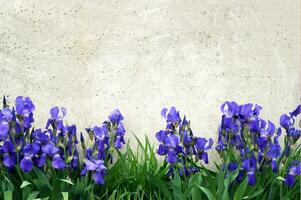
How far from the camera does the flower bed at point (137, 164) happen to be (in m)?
2.83

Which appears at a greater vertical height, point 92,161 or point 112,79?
point 112,79

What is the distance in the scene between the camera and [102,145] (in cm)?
299

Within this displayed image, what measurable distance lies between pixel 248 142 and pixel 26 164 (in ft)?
3.50

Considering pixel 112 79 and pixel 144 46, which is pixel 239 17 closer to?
pixel 144 46

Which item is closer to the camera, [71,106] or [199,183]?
[199,183]

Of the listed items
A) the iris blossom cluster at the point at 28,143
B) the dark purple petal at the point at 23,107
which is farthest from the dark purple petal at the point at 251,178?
the dark purple petal at the point at 23,107

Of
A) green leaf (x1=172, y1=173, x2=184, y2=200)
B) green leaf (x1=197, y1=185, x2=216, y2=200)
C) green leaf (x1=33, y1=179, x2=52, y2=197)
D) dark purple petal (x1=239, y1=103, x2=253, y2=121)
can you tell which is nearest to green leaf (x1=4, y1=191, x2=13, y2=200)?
green leaf (x1=33, y1=179, x2=52, y2=197)

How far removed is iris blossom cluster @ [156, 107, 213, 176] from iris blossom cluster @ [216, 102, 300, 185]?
0.43ft

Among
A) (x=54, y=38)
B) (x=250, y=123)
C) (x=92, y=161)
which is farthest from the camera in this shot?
(x=54, y=38)

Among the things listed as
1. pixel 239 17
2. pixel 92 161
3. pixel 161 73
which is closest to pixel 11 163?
pixel 92 161

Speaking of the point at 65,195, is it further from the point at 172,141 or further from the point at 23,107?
the point at 172,141

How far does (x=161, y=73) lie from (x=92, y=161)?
2.61 ft

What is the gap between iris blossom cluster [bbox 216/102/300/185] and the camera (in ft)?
9.68

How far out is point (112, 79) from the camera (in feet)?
11.1
